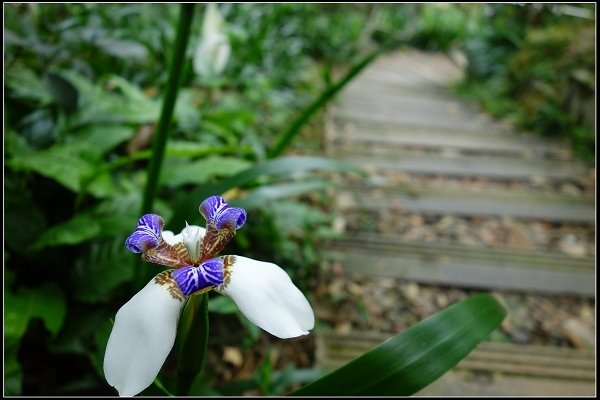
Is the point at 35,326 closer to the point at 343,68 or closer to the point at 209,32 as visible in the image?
the point at 209,32

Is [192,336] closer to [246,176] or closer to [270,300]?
[270,300]

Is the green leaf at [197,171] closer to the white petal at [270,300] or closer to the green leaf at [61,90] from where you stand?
the green leaf at [61,90]

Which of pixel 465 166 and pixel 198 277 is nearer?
pixel 198 277

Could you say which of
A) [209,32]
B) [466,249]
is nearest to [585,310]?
[466,249]

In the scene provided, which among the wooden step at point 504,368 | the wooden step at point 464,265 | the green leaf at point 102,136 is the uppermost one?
the green leaf at point 102,136

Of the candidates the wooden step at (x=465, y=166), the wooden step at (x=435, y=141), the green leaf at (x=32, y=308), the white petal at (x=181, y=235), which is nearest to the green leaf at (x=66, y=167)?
the green leaf at (x=32, y=308)

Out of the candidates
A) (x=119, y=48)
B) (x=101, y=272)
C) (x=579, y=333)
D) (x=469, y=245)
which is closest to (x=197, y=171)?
(x=101, y=272)
